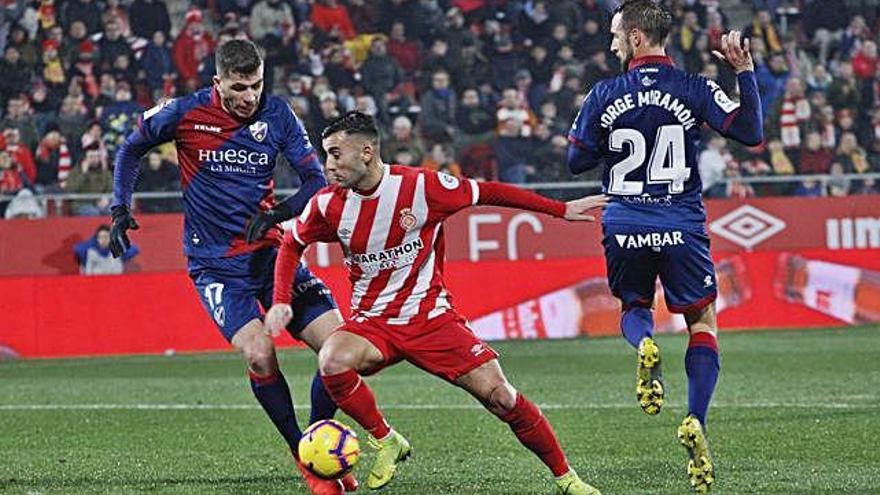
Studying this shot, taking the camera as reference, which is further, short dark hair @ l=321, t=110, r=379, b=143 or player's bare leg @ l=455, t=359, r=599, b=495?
short dark hair @ l=321, t=110, r=379, b=143

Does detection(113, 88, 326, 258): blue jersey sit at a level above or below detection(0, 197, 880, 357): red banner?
above

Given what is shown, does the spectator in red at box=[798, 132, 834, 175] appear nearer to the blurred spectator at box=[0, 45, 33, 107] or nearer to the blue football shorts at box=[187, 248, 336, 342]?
the blurred spectator at box=[0, 45, 33, 107]

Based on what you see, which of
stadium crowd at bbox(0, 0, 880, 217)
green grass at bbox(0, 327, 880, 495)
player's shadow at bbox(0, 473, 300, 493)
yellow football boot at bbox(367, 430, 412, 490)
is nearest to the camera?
yellow football boot at bbox(367, 430, 412, 490)

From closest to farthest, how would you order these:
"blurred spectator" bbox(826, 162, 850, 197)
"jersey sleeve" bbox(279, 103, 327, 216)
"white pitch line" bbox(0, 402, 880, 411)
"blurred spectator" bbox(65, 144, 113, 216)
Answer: "jersey sleeve" bbox(279, 103, 327, 216) → "white pitch line" bbox(0, 402, 880, 411) → "blurred spectator" bbox(65, 144, 113, 216) → "blurred spectator" bbox(826, 162, 850, 197)

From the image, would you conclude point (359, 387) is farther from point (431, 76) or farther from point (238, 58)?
point (431, 76)

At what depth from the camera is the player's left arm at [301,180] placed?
7.96 meters

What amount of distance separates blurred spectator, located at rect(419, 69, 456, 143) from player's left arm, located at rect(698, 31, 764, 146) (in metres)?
13.0

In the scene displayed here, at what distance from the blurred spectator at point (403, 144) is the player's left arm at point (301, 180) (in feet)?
37.8

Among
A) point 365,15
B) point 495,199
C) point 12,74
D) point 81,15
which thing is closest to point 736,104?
point 495,199

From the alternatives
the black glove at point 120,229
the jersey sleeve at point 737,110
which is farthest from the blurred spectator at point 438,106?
the jersey sleeve at point 737,110

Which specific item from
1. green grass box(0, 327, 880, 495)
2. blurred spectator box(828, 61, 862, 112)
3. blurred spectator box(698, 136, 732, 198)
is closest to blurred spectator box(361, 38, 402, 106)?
blurred spectator box(698, 136, 732, 198)

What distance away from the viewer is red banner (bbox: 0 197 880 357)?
17.5 meters

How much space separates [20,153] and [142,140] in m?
11.5

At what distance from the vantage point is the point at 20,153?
19.4 m
